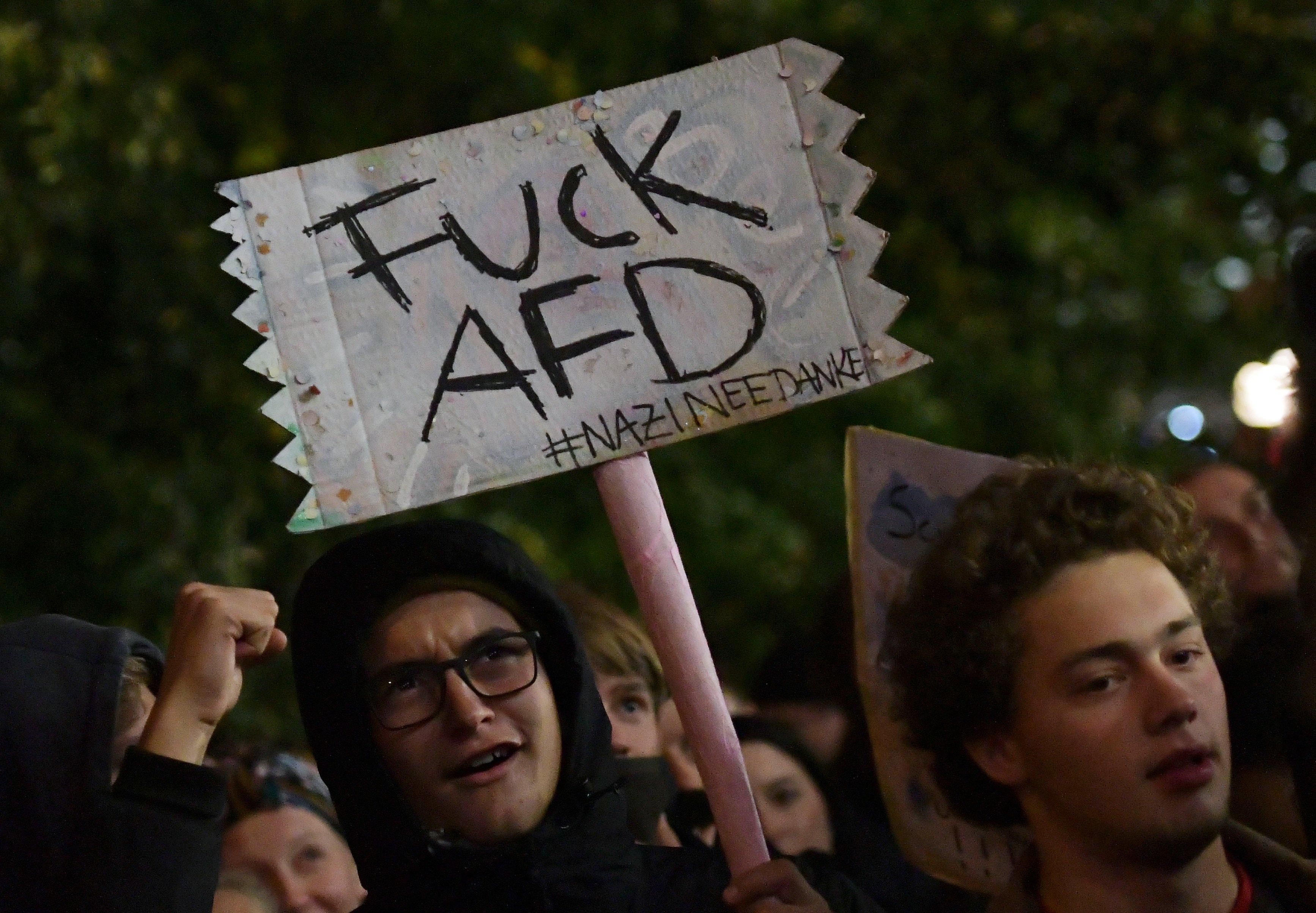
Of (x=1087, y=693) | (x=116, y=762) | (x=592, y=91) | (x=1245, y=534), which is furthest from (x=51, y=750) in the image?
(x=592, y=91)

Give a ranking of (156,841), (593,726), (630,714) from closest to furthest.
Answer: (156,841) → (593,726) → (630,714)

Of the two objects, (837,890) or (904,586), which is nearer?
(837,890)

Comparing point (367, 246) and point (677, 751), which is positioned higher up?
point (367, 246)

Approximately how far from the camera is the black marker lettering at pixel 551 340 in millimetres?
2275

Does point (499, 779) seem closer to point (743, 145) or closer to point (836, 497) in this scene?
point (743, 145)

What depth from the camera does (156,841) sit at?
206cm

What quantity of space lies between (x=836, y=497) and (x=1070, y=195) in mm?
1427

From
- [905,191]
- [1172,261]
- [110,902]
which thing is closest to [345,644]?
[110,902]

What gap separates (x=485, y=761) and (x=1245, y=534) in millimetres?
1485

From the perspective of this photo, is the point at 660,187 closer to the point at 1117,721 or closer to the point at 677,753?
the point at 1117,721

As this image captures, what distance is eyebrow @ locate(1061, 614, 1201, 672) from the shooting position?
214 centimetres

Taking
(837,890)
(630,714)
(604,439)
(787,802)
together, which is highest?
(604,439)

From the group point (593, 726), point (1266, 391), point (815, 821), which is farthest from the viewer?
point (1266, 391)

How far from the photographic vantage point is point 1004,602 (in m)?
2.26
